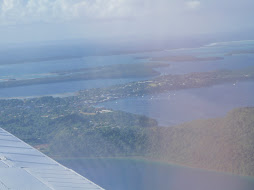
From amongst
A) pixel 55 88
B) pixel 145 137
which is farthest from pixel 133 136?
pixel 55 88

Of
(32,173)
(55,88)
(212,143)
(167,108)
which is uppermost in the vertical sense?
(32,173)

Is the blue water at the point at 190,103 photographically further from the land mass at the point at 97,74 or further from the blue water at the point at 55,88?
the land mass at the point at 97,74

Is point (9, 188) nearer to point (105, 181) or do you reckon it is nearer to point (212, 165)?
point (105, 181)

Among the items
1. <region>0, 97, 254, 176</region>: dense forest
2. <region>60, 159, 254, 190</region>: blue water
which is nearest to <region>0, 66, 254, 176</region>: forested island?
<region>0, 97, 254, 176</region>: dense forest

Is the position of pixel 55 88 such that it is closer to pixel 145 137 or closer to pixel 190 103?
pixel 190 103

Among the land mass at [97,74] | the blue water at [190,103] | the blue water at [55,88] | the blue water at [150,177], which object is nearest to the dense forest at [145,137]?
the blue water at [150,177]

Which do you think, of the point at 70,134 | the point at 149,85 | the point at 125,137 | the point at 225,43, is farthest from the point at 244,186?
the point at 225,43
